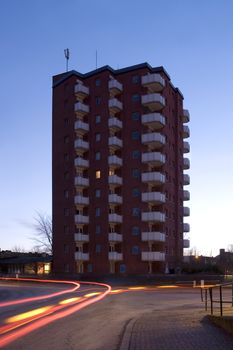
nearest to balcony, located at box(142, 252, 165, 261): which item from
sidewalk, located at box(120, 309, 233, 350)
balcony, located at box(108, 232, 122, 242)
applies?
balcony, located at box(108, 232, 122, 242)

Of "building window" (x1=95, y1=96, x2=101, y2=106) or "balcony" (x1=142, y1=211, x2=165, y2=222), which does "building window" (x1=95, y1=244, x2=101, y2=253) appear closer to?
"balcony" (x1=142, y1=211, x2=165, y2=222)

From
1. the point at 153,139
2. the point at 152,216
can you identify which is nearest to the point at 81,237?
the point at 152,216

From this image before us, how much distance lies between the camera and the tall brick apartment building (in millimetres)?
74438

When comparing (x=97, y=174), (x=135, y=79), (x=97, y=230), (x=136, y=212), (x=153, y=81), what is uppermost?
(x=135, y=79)

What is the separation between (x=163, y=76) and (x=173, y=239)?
23.3 m

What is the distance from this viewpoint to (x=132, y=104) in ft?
257

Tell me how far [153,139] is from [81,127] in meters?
11.1

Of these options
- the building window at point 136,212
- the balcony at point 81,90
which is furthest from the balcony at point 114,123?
the building window at point 136,212

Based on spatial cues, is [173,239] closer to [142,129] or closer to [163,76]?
[142,129]

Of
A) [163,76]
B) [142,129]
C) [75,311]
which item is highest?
[163,76]

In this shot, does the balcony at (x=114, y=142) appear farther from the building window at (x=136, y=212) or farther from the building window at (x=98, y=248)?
the building window at (x=98, y=248)

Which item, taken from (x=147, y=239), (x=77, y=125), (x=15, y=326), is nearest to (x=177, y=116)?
(x=77, y=125)

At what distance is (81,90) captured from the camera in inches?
3169

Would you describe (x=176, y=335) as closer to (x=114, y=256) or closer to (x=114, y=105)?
(x=114, y=256)
